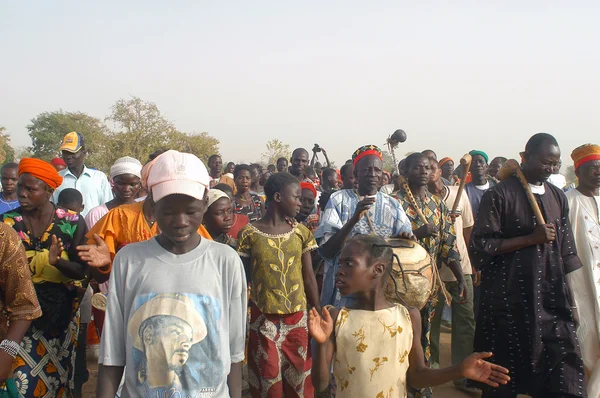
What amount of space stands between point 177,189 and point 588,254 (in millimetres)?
3697

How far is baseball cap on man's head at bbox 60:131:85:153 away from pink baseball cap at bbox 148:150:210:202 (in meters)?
4.38

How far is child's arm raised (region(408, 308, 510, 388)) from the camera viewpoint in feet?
7.80

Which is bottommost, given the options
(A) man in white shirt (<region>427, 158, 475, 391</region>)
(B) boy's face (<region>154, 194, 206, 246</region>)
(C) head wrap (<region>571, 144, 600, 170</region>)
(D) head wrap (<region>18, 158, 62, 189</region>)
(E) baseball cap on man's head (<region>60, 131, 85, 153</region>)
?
(A) man in white shirt (<region>427, 158, 475, 391</region>)

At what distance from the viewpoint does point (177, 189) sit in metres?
2.14

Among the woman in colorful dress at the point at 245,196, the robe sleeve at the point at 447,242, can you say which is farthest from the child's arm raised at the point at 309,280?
the woman in colorful dress at the point at 245,196

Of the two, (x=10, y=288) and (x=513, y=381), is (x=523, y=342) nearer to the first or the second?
(x=513, y=381)

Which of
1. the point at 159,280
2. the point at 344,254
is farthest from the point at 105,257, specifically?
the point at 344,254

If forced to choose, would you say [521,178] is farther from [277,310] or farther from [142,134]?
[142,134]

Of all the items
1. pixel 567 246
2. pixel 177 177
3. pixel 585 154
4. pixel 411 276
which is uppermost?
pixel 585 154

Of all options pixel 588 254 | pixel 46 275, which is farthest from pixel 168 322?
pixel 588 254

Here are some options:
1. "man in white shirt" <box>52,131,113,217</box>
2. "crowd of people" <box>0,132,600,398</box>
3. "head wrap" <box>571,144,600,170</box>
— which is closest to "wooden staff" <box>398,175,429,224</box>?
"crowd of people" <box>0,132,600,398</box>

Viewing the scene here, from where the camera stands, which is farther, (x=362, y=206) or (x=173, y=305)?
(x=362, y=206)

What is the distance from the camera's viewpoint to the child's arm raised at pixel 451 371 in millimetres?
2379

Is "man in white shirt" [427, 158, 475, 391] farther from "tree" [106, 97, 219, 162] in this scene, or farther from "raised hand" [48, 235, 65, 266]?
"tree" [106, 97, 219, 162]
